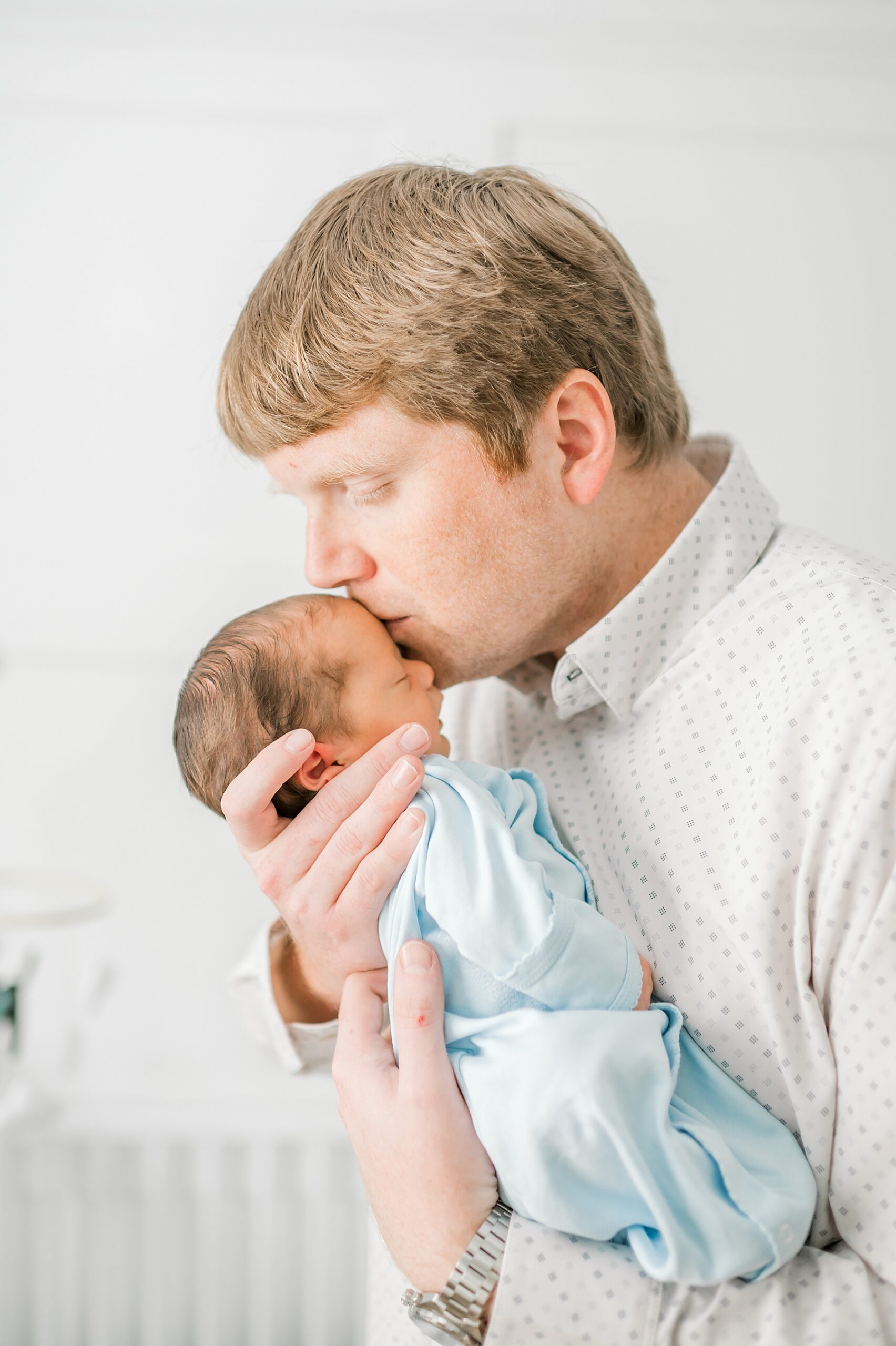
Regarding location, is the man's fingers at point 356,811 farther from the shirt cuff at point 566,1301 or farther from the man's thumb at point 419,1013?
the shirt cuff at point 566,1301

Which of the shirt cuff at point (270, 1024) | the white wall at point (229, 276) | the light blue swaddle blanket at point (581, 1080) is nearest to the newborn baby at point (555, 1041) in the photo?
the light blue swaddle blanket at point (581, 1080)

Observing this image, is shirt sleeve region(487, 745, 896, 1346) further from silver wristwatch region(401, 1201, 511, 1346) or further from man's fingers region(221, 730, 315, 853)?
man's fingers region(221, 730, 315, 853)

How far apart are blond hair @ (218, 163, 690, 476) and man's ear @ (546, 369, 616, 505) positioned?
21 mm

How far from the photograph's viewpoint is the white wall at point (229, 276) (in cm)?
207

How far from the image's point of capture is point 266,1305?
2094 millimetres

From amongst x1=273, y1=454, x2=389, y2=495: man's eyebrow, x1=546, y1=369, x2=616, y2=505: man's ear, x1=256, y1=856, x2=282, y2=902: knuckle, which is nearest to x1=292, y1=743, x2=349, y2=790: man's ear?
x1=256, y1=856, x2=282, y2=902: knuckle

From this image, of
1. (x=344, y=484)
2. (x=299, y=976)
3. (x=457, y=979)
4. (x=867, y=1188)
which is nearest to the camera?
(x=867, y=1188)

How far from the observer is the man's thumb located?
900 millimetres

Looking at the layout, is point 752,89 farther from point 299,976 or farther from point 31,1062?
point 31,1062

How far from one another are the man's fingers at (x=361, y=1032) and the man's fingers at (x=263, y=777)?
0.24 m

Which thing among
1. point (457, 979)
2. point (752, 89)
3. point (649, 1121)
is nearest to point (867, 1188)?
point (649, 1121)

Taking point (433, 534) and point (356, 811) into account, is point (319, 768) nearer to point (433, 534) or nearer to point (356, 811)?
point (356, 811)

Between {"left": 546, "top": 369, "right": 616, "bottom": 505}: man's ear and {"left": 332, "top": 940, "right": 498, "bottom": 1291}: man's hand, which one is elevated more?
{"left": 546, "top": 369, "right": 616, "bottom": 505}: man's ear

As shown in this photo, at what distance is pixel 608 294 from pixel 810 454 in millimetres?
1119
